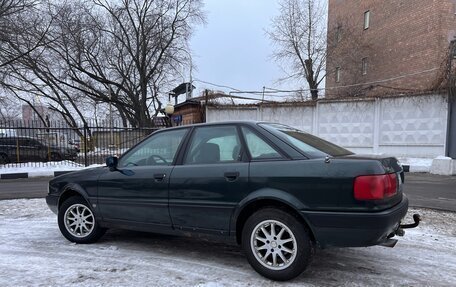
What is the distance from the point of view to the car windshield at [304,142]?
12.3 ft

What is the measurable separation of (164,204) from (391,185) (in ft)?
7.85

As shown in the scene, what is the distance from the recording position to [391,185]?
345cm

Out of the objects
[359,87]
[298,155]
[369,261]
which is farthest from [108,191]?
[359,87]

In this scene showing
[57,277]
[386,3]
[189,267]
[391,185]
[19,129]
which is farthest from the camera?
[386,3]

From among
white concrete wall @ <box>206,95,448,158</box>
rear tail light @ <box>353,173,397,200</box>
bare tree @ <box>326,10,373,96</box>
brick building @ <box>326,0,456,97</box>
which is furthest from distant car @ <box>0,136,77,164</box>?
bare tree @ <box>326,10,373,96</box>

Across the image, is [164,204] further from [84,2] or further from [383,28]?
[84,2]

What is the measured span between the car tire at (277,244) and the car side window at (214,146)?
2.30 feet

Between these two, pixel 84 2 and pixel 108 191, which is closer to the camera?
pixel 108 191

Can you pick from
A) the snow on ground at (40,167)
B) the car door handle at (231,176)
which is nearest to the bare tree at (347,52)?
the snow on ground at (40,167)

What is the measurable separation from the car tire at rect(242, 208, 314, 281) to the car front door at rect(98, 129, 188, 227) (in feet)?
3.52

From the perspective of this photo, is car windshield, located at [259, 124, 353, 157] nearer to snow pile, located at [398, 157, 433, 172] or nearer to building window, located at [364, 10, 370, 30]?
snow pile, located at [398, 157, 433, 172]

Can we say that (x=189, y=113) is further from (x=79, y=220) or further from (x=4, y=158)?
(x=79, y=220)

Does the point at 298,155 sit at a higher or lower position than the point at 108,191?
higher

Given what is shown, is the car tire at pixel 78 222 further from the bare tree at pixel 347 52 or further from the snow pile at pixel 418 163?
the bare tree at pixel 347 52
